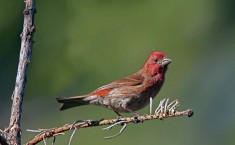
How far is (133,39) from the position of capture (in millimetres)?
25922

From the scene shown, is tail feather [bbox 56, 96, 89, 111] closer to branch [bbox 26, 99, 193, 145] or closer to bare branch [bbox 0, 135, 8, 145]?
branch [bbox 26, 99, 193, 145]

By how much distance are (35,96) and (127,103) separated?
16.9 metres

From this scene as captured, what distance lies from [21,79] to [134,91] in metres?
3.12

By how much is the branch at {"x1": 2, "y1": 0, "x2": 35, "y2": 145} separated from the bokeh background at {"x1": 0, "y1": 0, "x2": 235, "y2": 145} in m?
14.0

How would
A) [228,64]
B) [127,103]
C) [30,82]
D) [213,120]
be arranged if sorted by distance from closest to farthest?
[127,103]
[213,120]
[30,82]
[228,64]

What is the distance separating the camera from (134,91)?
6.86 metres

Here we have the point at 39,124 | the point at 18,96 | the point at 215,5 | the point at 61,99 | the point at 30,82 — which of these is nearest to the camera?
the point at 18,96

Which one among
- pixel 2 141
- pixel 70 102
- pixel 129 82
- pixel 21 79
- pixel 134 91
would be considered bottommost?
pixel 2 141

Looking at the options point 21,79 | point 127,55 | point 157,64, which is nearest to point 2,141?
point 21,79

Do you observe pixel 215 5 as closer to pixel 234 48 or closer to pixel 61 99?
pixel 234 48

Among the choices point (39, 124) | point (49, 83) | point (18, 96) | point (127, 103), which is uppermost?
point (49, 83)

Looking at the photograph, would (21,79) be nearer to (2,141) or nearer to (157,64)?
(2,141)

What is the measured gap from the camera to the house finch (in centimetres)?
675

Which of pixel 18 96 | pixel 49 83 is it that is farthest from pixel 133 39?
pixel 18 96
